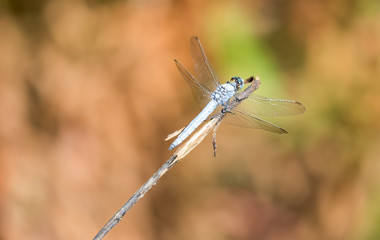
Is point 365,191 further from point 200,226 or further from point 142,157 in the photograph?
point 142,157

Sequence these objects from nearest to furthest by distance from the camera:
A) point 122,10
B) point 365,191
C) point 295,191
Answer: point 365,191 → point 295,191 → point 122,10

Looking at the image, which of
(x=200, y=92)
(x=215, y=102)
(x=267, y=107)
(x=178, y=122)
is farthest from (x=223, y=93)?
(x=178, y=122)

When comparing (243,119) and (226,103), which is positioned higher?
(226,103)

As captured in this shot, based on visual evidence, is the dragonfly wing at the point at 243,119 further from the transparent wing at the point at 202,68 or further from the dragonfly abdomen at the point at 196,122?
the transparent wing at the point at 202,68

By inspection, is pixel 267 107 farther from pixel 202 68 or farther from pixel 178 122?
pixel 178 122

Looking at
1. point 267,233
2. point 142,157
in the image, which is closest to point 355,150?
point 267,233

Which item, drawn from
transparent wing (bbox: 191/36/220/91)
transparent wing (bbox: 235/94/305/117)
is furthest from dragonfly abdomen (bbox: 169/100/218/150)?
transparent wing (bbox: 235/94/305/117)
